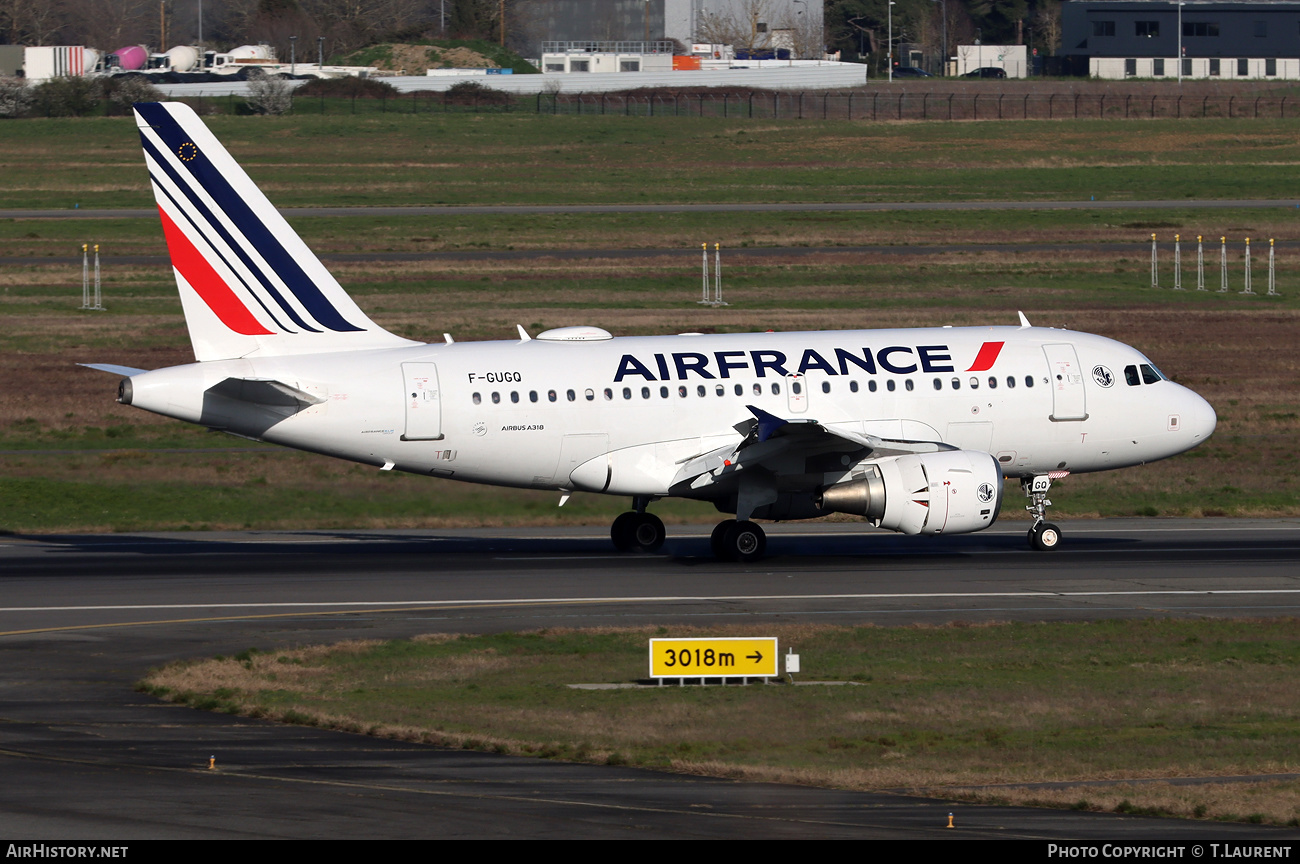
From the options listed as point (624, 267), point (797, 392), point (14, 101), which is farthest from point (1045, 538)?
point (14, 101)

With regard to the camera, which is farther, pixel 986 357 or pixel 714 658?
pixel 986 357

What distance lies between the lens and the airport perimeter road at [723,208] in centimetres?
9956

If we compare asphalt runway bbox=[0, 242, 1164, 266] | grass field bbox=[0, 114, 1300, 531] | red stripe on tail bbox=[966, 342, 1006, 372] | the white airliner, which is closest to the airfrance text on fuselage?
the white airliner

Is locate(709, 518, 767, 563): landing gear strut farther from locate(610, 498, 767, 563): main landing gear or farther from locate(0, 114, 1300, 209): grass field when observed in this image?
locate(0, 114, 1300, 209): grass field

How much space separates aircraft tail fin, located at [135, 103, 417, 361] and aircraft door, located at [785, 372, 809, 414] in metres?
9.30

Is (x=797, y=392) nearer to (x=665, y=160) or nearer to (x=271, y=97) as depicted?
(x=665, y=160)

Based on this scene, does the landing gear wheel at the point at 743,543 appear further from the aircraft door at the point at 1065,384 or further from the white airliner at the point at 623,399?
the aircraft door at the point at 1065,384

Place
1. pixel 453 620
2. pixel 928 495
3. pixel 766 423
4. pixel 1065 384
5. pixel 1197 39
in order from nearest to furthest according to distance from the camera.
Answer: pixel 453 620, pixel 766 423, pixel 928 495, pixel 1065 384, pixel 1197 39

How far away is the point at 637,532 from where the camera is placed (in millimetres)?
38875

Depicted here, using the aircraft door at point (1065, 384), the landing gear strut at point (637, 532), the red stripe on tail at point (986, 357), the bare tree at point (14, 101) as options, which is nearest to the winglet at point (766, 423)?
the landing gear strut at point (637, 532)

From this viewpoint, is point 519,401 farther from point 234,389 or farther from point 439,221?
point 439,221

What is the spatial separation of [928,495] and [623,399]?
675 cm

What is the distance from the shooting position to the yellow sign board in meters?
26.1
